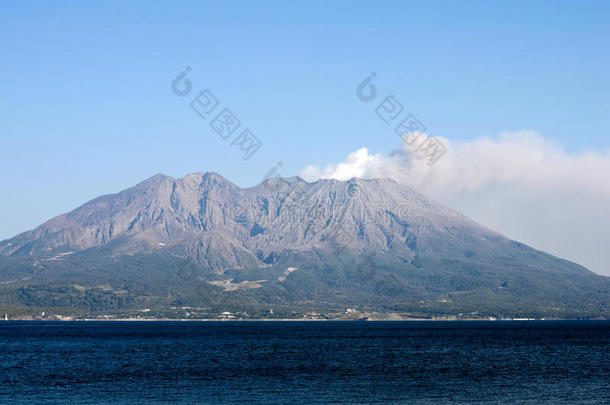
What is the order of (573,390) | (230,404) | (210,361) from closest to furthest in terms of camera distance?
(230,404)
(573,390)
(210,361)

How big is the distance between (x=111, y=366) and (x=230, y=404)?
4676 cm

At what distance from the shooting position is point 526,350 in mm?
149750

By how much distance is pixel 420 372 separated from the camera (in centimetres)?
10138

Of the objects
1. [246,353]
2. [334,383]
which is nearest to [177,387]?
[334,383]

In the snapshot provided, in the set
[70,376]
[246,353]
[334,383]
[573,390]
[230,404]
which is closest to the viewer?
[230,404]

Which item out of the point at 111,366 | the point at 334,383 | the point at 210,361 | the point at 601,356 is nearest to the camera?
the point at 334,383

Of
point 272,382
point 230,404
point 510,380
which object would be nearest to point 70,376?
point 272,382

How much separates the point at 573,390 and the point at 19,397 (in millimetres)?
61098

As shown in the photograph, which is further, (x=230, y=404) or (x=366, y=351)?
(x=366, y=351)

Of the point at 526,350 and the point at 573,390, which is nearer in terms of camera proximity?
the point at 573,390

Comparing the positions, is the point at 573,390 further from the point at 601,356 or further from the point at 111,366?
the point at 111,366

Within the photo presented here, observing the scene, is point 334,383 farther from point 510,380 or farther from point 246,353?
point 246,353

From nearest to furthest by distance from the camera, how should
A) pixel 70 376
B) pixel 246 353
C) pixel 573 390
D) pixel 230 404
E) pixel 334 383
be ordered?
pixel 230 404
pixel 573 390
pixel 334 383
pixel 70 376
pixel 246 353

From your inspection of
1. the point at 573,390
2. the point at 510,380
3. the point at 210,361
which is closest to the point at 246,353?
the point at 210,361
